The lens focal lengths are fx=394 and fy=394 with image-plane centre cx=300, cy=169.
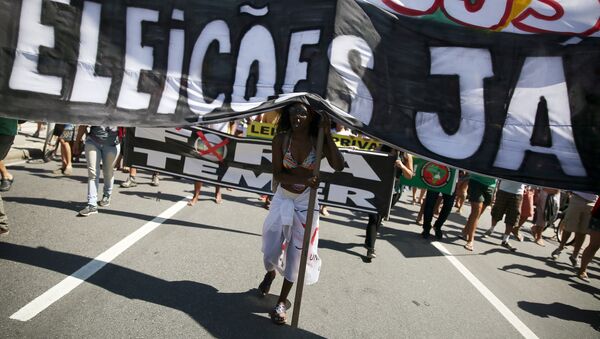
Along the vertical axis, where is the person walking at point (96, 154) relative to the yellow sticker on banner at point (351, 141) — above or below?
below

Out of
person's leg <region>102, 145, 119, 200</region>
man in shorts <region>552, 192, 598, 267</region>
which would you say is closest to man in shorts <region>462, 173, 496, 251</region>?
man in shorts <region>552, 192, 598, 267</region>

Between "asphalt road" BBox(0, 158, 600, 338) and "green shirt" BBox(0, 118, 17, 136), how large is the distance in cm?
123

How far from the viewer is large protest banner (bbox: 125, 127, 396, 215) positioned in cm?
500

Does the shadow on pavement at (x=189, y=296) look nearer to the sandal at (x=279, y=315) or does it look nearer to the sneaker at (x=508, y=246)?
the sandal at (x=279, y=315)

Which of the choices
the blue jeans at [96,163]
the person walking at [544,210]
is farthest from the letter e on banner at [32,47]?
the person walking at [544,210]

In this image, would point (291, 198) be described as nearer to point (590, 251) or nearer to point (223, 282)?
point (223, 282)

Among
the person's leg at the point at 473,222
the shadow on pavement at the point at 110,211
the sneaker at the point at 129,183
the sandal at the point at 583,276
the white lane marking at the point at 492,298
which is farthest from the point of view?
the sneaker at the point at 129,183

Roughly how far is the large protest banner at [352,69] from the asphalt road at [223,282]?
1646mm

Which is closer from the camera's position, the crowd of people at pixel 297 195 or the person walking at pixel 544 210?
the crowd of people at pixel 297 195

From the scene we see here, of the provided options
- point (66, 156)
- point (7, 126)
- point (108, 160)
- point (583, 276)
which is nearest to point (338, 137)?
point (108, 160)

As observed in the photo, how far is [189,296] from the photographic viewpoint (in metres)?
3.86

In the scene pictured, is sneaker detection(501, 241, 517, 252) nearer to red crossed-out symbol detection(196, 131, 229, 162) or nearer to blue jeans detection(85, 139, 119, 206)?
red crossed-out symbol detection(196, 131, 229, 162)

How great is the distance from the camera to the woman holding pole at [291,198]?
3635 mm

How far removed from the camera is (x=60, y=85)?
340 centimetres
